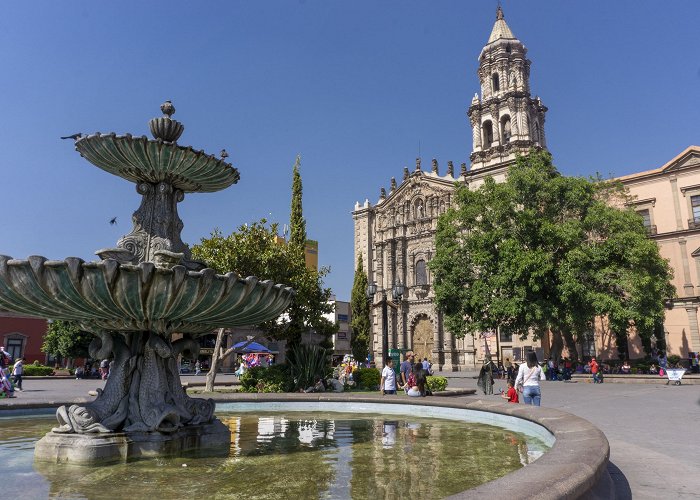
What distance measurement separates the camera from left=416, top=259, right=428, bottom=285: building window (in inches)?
1679

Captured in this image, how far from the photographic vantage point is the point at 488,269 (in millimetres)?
24391

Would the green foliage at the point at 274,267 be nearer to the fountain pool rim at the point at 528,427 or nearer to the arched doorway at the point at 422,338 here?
the fountain pool rim at the point at 528,427

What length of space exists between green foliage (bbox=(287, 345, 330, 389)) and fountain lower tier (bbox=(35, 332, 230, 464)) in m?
9.57

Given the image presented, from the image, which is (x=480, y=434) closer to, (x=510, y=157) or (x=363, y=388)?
(x=363, y=388)

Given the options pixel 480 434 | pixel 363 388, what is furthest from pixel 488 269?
pixel 480 434

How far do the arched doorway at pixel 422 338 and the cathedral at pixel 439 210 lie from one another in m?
0.08

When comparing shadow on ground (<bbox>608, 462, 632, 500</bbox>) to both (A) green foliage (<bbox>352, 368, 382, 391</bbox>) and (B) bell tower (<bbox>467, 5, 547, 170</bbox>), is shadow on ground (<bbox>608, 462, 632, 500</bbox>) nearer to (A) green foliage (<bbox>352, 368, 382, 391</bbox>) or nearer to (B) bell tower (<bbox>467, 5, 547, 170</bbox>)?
(A) green foliage (<bbox>352, 368, 382, 391</bbox>)

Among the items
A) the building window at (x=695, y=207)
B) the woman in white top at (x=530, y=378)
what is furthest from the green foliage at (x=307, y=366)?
the building window at (x=695, y=207)

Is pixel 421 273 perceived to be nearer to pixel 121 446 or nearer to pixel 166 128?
pixel 166 128

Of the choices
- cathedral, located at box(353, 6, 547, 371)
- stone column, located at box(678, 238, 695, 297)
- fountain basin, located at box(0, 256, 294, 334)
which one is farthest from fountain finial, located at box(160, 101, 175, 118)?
stone column, located at box(678, 238, 695, 297)

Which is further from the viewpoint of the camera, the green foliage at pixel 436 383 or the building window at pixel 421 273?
the building window at pixel 421 273

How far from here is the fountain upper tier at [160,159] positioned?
589cm

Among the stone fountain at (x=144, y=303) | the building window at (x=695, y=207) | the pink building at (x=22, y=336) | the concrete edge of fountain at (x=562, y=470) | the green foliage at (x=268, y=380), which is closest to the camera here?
the concrete edge of fountain at (x=562, y=470)

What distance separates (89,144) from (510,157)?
3533cm
